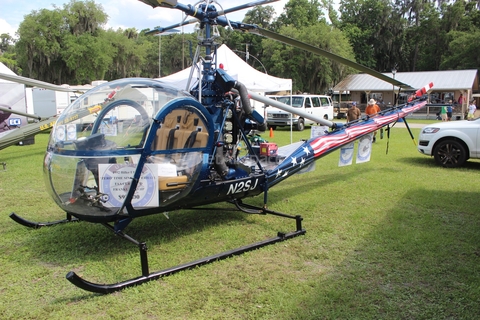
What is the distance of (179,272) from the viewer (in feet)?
13.3

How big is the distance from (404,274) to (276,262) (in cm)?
139

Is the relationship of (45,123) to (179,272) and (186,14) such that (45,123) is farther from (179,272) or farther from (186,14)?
(179,272)

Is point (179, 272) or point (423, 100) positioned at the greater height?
point (423, 100)

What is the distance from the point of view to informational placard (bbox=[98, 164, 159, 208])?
3.90 meters

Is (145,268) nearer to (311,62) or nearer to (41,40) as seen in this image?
(311,62)

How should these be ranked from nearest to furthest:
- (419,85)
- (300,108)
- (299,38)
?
(300,108)
(419,85)
(299,38)

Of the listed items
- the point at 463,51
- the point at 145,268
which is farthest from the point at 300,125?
the point at 463,51

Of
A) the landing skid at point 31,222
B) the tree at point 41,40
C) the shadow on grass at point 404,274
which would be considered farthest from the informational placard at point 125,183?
the tree at point 41,40

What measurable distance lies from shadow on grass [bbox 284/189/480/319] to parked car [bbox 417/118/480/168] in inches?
160

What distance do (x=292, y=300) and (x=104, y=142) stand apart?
251 centimetres

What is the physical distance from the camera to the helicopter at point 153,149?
392 centimetres

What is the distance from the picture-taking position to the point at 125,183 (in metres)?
3.93

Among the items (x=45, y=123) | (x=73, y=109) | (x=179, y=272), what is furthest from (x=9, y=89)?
(x=179, y=272)

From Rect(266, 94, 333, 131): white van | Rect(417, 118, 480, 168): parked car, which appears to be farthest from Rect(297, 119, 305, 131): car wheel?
Rect(417, 118, 480, 168): parked car
